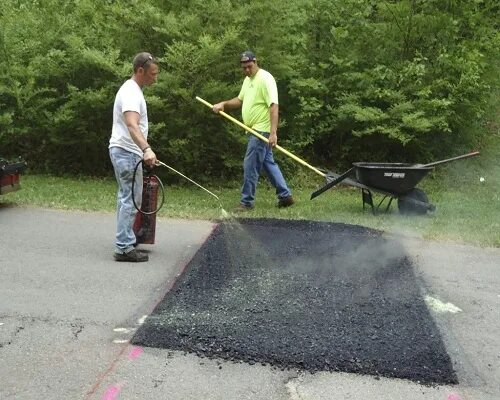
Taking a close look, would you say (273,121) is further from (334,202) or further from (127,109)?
(127,109)

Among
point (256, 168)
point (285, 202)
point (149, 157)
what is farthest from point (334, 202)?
point (149, 157)

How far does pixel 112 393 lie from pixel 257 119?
16.0ft

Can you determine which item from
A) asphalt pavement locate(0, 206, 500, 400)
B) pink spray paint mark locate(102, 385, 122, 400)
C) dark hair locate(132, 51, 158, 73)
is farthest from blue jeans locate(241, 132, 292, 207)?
pink spray paint mark locate(102, 385, 122, 400)

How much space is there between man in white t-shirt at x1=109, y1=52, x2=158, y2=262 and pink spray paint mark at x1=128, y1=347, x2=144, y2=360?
1.78 m

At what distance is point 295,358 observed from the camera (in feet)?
11.8

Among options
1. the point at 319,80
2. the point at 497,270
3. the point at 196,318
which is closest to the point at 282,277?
the point at 196,318

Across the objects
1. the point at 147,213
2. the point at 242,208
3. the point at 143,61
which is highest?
the point at 143,61

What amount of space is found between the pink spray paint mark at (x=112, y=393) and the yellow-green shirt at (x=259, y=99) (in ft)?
15.6

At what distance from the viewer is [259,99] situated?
7.48m

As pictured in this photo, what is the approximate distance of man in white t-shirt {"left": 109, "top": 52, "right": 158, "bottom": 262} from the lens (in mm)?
5031

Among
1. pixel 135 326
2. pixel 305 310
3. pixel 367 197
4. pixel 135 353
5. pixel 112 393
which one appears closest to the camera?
pixel 112 393

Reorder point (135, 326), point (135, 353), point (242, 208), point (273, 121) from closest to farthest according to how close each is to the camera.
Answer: point (135, 353)
point (135, 326)
point (273, 121)
point (242, 208)

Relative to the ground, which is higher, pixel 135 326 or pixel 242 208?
pixel 242 208

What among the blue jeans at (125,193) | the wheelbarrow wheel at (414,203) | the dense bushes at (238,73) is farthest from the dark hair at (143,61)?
the wheelbarrow wheel at (414,203)
